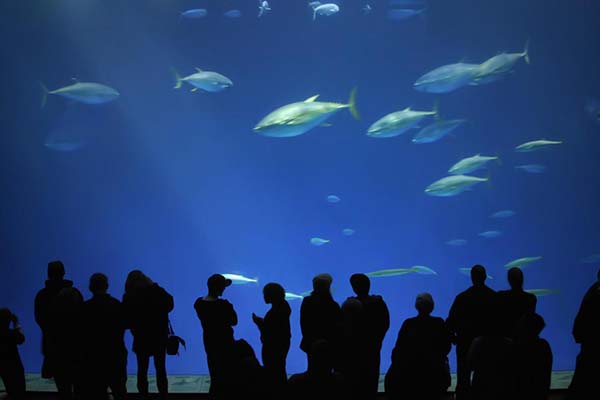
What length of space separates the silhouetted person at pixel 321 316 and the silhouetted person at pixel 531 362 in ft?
4.00

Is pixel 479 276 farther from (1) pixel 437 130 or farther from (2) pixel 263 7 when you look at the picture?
(2) pixel 263 7

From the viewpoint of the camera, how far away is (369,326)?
3682mm

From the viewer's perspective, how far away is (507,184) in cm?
1373

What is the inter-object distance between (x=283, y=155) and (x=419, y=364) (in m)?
10.4

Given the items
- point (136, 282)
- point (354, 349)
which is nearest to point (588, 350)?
point (354, 349)

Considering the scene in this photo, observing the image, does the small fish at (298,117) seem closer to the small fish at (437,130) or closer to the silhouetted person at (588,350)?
the small fish at (437,130)

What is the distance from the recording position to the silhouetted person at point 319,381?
2.65m

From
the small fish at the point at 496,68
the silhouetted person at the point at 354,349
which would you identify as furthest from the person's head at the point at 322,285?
the small fish at the point at 496,68

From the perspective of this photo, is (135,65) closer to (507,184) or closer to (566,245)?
(507,184)

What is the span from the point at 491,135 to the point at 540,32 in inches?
116

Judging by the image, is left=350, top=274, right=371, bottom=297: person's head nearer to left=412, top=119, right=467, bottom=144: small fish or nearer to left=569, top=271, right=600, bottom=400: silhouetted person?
left=569, top=271, right=600, bottom=400: silhouetted person

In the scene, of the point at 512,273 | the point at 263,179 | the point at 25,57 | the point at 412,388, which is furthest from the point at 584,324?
the point at 25,57

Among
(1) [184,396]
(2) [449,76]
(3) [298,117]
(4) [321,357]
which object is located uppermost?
(2) [449,76]

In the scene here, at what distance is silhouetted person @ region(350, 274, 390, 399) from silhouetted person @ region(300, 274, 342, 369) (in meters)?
0.20
